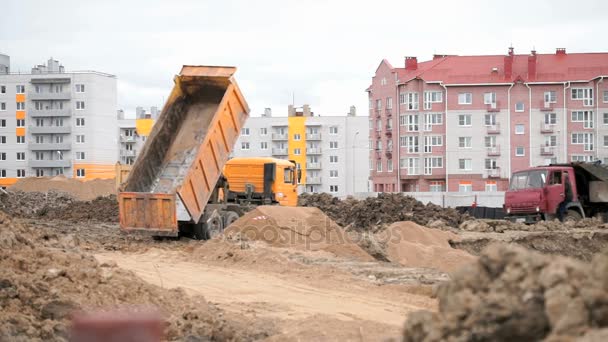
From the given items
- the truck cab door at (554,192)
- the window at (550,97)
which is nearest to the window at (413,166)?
the window at (550,97)

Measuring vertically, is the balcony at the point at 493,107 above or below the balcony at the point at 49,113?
below

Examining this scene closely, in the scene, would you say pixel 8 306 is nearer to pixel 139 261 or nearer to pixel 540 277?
pixel 540 277

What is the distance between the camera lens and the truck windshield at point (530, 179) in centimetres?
2998

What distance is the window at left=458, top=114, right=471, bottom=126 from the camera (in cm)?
7212

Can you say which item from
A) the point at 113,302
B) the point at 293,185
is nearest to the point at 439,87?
the point at 293,185

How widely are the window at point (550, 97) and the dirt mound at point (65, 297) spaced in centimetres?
6349

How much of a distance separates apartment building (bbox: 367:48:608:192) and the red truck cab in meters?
40.8

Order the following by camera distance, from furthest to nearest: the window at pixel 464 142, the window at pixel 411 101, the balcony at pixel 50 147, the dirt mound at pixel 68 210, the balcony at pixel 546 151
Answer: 1. the balcony at pixel 50 147
2. the window at pixel 411 101
3. the window at pixel 464 142
4. the balcony at pixel 546 151
5. the dirt mound at pixel 68 210

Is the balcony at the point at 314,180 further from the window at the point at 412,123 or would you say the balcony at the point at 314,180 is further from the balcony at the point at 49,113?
the window at the point at 412,123

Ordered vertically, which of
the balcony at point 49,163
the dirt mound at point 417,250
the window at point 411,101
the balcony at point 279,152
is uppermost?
the window at point 411,101

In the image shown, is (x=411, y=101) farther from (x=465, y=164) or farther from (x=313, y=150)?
(x=313, y=150)

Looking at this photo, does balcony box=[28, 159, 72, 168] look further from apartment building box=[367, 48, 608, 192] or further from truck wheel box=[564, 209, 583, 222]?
truck wheel box=[564, 209, 583, 222]

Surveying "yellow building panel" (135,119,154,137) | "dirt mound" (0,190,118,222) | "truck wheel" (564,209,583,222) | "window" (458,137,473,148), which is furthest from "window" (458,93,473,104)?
"yellow building panel" (135,119,154,137)

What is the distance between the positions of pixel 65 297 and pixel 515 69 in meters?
66.8
